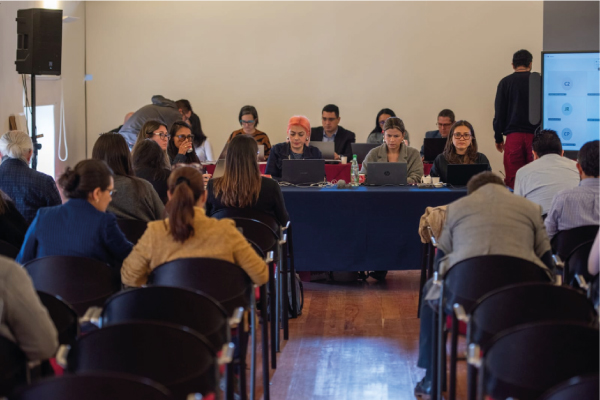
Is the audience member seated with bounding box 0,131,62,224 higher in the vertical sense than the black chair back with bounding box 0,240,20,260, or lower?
higher

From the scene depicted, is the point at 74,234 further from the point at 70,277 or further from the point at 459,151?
the point at 459,151

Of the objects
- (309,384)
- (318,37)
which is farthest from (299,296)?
(318,37)

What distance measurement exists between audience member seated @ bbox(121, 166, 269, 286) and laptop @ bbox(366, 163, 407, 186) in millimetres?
2776

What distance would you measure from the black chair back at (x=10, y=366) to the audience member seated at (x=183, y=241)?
0.84m

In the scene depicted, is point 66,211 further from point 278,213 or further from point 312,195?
point 312,195

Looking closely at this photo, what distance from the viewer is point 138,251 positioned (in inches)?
104

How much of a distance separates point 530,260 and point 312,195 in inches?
98.0

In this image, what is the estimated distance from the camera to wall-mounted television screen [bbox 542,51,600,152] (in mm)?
6457

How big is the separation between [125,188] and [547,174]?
249 cm

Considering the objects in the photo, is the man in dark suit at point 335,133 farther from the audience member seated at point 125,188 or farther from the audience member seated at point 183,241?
the audience member seated at point 183,241

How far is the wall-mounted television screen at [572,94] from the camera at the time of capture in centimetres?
646

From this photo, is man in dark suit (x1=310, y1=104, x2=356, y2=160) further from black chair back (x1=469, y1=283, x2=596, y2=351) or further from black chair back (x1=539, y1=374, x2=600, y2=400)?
black chair back (x1=539, y1=374, x2=600, y2=400)

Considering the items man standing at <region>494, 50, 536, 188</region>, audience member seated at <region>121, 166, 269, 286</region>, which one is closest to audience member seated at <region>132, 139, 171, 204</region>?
audience member seated at <region>121, 166, 269, 286</region>

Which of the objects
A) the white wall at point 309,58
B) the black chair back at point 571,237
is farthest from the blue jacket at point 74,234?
the white wall at point 309,58
